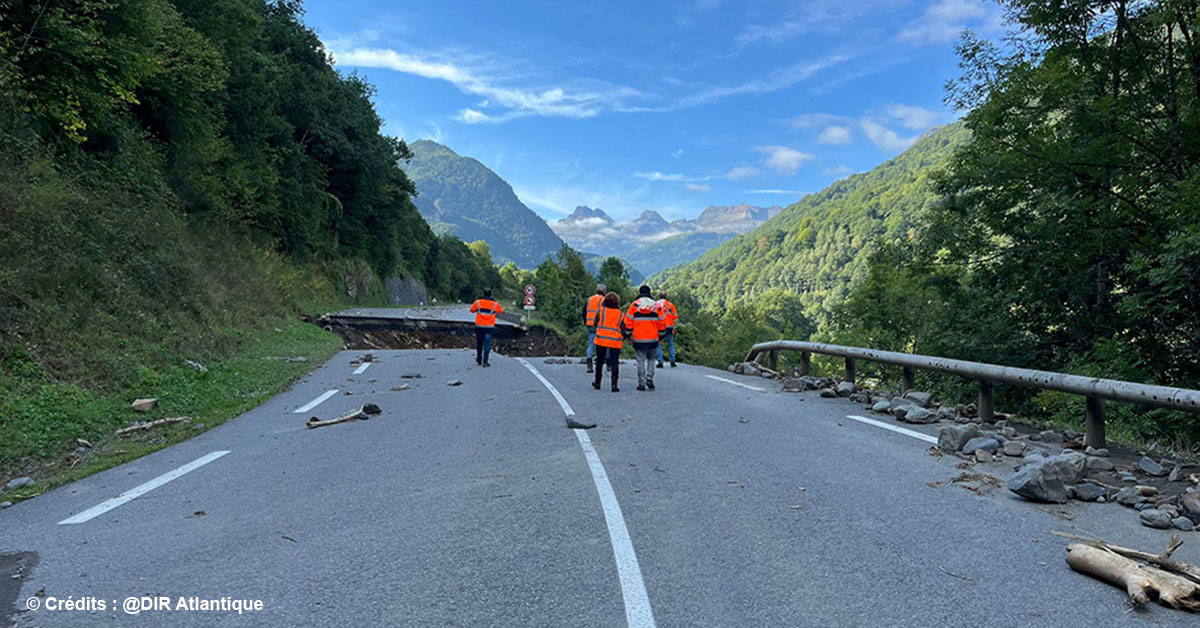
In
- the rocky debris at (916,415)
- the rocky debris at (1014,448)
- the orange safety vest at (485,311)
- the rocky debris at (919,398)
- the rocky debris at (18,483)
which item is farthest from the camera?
the orange safety vest at (485,311)

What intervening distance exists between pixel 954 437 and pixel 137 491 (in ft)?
25.4

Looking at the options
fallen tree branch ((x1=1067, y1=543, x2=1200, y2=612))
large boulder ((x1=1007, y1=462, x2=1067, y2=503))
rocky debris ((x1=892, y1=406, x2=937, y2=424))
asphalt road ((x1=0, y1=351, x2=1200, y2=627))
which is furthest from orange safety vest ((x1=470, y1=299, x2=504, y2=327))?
fallen tree branch ((x1=1067, y1=543, x2=1200, y2=612))

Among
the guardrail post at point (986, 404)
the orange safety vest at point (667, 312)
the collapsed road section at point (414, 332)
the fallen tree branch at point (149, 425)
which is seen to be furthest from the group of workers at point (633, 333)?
the collapsed road section at point (414, 332)

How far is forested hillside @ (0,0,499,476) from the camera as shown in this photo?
356 inches

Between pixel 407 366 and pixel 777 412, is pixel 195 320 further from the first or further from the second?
pixel 777 412

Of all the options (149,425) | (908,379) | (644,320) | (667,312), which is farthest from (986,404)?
(149,425)

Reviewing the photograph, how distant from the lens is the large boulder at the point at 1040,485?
4.64 metres

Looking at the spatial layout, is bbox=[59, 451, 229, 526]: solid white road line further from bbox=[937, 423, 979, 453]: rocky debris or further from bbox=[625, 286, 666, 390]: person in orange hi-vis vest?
bbox=[937, 423, 979, 453]: rocky debris

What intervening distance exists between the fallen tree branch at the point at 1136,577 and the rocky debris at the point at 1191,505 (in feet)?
4.12

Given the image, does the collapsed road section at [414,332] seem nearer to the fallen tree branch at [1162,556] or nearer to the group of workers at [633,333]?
the group of workers at [633,333]

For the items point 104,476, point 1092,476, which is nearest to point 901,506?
point 1092,476

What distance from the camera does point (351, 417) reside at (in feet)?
28.0

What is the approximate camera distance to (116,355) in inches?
394

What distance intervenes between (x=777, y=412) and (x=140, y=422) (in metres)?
8.88
